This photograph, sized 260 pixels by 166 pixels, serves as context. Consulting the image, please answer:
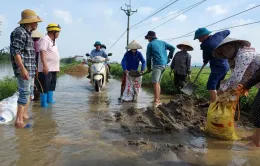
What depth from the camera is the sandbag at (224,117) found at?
154 inches

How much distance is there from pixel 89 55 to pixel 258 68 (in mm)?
7739

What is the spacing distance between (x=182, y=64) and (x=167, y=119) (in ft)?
12.8

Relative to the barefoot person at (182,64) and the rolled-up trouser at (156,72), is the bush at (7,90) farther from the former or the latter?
the barefoot person at (182,64)

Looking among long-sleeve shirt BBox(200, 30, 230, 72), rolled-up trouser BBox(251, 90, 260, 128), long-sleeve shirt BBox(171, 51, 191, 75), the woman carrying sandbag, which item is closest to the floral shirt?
the woman carrying sandbag

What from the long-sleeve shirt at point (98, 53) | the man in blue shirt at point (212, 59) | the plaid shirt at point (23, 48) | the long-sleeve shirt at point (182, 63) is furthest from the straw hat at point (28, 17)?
the long-sleeve shirt at point (98, 53)

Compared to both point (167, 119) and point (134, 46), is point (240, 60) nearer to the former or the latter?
point (167, 119)

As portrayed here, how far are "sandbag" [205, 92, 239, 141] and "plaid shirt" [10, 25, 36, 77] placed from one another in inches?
116

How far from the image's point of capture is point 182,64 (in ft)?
27.7

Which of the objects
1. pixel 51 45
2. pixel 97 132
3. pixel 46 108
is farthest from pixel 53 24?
pixel 97 132

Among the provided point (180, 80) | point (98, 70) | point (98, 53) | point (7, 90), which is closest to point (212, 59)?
point (180, 80)

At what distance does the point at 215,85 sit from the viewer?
17.9 ft

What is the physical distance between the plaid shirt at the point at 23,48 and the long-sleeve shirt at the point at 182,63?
4.87m

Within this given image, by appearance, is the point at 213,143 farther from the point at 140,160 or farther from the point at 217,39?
the point at 217,39

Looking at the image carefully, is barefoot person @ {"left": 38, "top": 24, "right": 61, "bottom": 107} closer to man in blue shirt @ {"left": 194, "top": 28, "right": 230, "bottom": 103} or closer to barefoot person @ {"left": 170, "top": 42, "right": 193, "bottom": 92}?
man in blue shirt @ {"left": 194, "top": 28, "right": 230, "bottom": 103}
